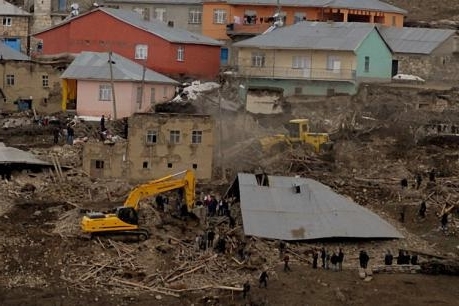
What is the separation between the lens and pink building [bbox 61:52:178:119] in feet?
167

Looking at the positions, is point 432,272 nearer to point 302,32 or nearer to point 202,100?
point 202,100

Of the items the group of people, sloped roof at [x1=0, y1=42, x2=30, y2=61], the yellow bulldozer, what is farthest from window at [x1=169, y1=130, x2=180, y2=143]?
sloped roof at [x1=0, y1=42, x2=30, y2=61]

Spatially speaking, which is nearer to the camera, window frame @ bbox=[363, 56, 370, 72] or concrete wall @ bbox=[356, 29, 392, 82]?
concrete wall @ bbox=[356, 29, 392, 82]

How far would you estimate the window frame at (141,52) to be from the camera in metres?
57.7

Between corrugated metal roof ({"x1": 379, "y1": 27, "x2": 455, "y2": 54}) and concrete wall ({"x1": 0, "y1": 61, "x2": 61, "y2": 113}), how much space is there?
58.9ft

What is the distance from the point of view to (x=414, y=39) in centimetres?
5725

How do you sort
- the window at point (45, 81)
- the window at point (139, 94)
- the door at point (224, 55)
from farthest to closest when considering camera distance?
the door at point (224, 55) < the window at point (45, 81) < the window at point (139, 94)

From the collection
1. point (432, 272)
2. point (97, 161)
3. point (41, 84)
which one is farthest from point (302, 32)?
point (432, 272)

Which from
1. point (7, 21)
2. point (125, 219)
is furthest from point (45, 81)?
point (125, 219)

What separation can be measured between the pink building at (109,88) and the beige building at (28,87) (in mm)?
1177

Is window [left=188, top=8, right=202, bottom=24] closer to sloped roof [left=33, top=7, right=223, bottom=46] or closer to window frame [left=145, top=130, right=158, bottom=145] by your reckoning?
sloped roof [left=33, top=7, right=223, bottom=46]

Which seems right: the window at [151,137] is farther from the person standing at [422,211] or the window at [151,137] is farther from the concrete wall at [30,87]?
the concrete wall at [30,87]

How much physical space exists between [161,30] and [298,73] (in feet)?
29.5

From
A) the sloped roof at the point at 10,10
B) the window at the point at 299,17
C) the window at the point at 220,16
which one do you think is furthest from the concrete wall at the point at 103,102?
the sloped roof at the point at 10,10
